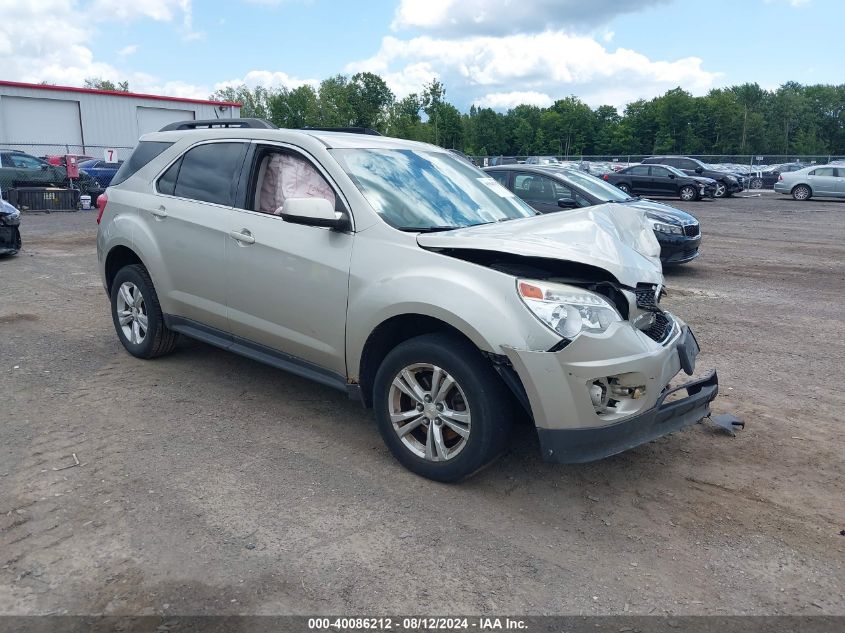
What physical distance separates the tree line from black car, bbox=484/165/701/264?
6424 cm

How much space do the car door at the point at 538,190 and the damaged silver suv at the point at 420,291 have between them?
230 inches

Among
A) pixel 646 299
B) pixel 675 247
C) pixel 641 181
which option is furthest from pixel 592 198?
pixel 641 181

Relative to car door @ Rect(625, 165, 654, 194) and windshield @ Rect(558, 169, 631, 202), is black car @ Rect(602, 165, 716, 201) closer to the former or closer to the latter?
car door @ Rect(625, 165, 654, 194)

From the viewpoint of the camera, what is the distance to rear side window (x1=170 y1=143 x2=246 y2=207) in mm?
4934

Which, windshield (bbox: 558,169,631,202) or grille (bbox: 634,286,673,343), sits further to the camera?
windshield (bbox: 558,169,631,202)

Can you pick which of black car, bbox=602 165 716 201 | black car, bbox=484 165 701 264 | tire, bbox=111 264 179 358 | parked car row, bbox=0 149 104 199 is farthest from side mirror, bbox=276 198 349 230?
black car, bbox=602 165 716 201

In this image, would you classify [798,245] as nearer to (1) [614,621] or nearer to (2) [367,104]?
(1) [614,621]

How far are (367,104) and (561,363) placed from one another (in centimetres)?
8701

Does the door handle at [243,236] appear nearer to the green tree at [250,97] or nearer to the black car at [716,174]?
the black car at [716,174]

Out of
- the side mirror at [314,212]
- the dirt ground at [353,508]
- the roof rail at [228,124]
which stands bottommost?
the dirt ground at [353,508]

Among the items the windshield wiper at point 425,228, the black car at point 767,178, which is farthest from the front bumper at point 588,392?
the black car at point 767,178

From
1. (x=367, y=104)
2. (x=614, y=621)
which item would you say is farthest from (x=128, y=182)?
(x=367, y=104)

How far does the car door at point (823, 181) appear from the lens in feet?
92.3

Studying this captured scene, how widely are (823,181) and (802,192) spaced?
93cm
